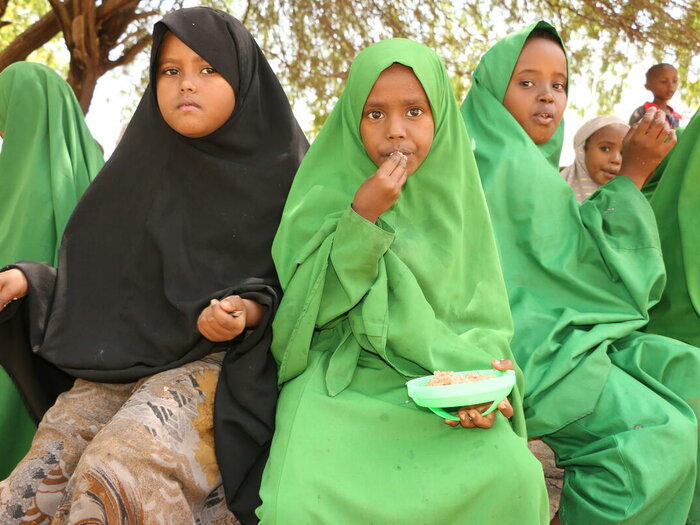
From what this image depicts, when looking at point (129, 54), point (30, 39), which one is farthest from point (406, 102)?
point (30, 39)

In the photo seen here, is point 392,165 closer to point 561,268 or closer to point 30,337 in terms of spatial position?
point 561,268

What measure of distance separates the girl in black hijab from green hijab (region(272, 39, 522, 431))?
0.45ft

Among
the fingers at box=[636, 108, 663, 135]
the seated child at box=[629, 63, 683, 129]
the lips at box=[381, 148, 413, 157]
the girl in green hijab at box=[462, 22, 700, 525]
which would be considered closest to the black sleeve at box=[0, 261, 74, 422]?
the lips at box=[381, 148, 413, 157]

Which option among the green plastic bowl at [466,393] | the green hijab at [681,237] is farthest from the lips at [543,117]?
the green plastic bowl at [466,393]

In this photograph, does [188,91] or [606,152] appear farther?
[606,152]

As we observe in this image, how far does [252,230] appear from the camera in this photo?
2523 mm

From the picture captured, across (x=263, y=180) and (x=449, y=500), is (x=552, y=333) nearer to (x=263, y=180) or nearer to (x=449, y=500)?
(x=449, y=500)

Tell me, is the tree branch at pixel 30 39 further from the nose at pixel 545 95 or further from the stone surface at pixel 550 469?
the stone surface at pixel 550 469

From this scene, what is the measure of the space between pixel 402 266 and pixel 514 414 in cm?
52

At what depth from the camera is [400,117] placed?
242cm

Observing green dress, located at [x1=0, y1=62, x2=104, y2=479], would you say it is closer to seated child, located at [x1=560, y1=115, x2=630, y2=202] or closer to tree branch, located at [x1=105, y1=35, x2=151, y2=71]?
seated child, located at [x1=560, y1=115, x2=630, y2=202]

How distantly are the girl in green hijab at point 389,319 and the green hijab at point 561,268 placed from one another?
0.23m

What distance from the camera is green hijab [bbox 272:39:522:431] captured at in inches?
86.1

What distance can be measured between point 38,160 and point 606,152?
3.01 metres
